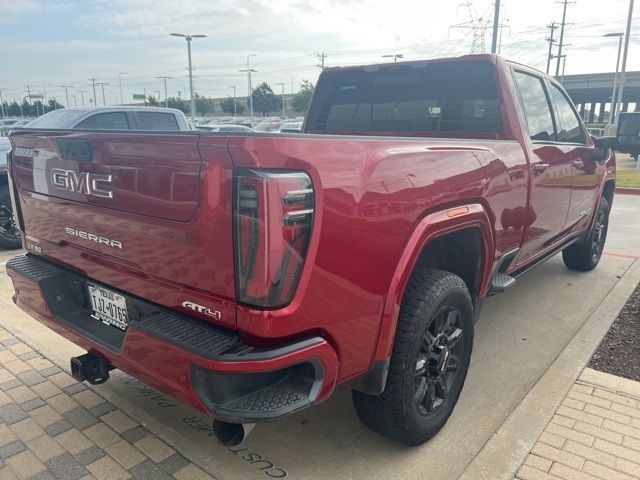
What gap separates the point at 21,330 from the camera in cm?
395

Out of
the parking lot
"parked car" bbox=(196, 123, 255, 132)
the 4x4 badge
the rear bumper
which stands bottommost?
the parking lot

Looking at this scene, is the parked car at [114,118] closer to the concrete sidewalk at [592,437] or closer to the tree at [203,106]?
the concrete sidewalk at [592,437]

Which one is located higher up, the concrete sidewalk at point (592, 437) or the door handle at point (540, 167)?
the door handle at point (540, 167)

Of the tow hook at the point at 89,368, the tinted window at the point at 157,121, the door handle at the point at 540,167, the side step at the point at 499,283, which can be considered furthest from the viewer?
the tinted window at the point at 157,121

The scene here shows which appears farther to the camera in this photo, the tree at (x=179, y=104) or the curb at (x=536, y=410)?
the tree at (x=179, y=104)

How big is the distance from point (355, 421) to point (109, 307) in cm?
142

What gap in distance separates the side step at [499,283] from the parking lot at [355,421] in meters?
0.58

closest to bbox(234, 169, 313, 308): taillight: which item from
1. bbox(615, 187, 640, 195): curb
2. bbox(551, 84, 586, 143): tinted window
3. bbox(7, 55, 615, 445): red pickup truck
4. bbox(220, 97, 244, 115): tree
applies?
bbox(7, 55, 615, 445): red pickup truck

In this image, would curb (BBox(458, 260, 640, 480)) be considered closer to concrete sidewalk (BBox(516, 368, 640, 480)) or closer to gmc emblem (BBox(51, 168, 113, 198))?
concrete sidewalk (BBox(516, 368, 640, 480))

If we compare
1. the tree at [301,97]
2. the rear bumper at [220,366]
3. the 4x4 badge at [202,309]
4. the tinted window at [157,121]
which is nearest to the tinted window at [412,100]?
the rear bumper at [220,366]

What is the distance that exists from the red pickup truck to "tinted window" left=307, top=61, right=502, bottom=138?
0.34 meters

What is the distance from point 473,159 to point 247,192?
4.61ft

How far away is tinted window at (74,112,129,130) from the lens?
7.39 m

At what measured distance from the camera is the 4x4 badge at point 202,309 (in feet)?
6.10
